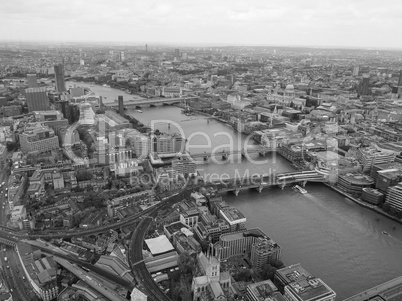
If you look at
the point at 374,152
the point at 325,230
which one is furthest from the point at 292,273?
the point at 374,152

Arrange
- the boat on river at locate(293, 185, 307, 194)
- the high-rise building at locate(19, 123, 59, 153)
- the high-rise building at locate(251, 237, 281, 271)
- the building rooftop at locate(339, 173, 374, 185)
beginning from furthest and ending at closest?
the high-rise building at locate(19, 123, 59, 153) → the boat on river at locate(293, 185, 307, 194) → the building rooftop at locate(339, 173, 374, 185) → the high-rise building at locate(251, 237, 281, 271)

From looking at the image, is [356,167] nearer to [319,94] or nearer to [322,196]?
[322,196]

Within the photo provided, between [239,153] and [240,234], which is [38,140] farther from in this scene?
[240,234]

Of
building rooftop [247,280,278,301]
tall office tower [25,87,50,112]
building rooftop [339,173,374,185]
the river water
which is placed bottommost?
the river water

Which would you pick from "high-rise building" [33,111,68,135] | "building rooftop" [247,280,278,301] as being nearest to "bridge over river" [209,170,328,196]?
"building rooftop" [247,280,278,301]

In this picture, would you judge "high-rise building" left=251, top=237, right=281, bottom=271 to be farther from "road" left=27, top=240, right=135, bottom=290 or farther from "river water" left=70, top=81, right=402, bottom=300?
"road" left=27, top=240, right=135, bottom=290

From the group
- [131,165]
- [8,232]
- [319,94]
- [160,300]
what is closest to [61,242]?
[8,232]
